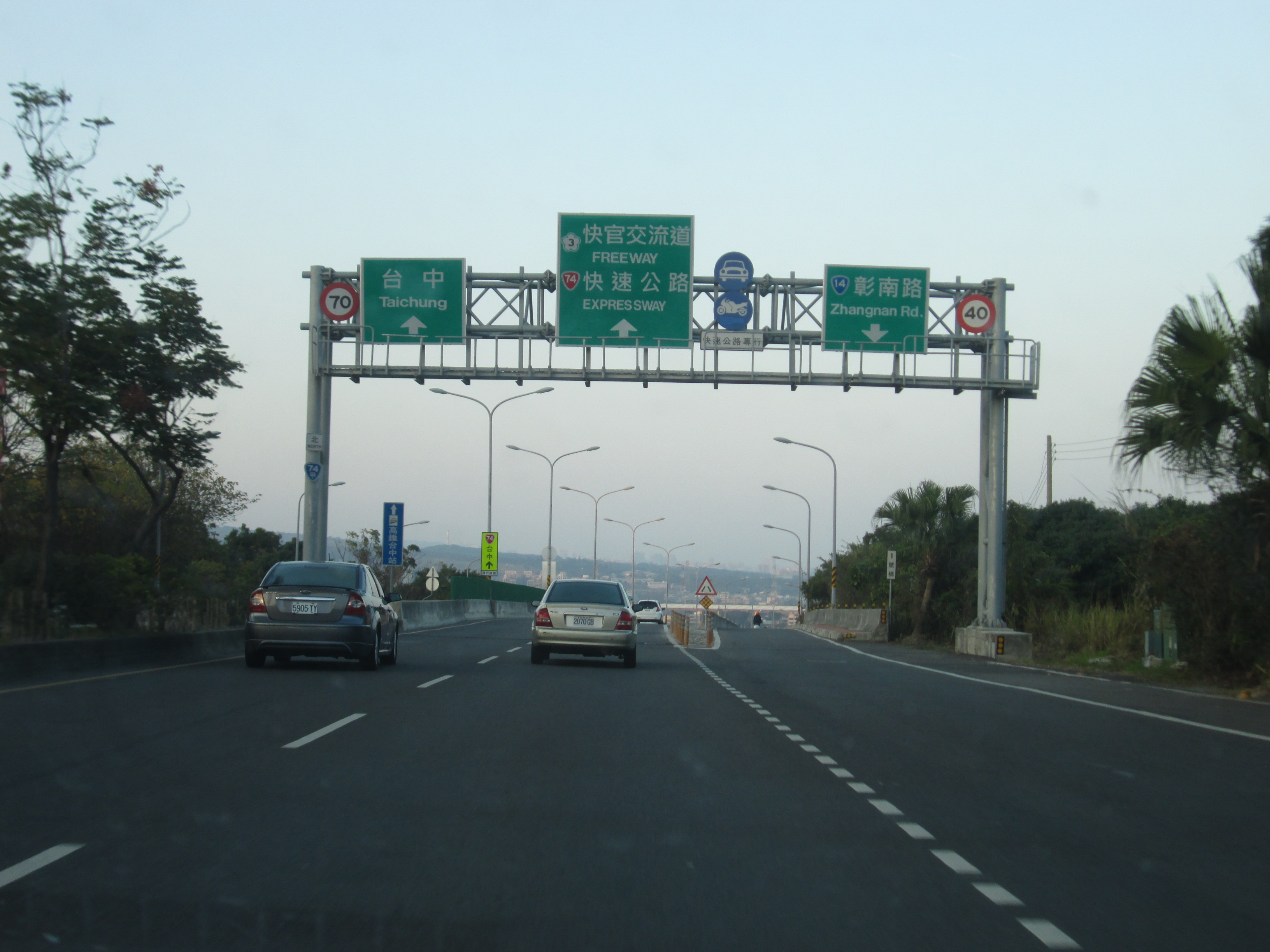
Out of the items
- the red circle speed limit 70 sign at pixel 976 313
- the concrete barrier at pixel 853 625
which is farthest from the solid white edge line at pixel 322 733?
the concrete barrier at pixel 853 625

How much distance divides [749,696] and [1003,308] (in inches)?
607

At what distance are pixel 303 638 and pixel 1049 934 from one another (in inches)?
546

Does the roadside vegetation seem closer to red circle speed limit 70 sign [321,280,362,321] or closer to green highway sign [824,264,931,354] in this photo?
green highway sign [824,264,931,354]

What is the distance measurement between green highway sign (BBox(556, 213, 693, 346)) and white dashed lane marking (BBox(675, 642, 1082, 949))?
616 inches

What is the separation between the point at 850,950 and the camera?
4.78 m

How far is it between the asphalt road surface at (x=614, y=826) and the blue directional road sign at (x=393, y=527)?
2604cm

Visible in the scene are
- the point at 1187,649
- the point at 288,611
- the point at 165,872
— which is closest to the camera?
the point at 165,872

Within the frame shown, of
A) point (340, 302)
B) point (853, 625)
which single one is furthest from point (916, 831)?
point (853, 625)

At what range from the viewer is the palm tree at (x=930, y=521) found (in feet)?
133

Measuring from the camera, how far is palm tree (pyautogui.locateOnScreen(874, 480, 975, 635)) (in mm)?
40656

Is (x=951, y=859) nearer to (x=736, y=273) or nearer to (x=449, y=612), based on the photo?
(x=736, y=273)

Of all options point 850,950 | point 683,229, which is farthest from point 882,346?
point 850,950

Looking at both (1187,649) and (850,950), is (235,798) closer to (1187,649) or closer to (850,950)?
(850,950)

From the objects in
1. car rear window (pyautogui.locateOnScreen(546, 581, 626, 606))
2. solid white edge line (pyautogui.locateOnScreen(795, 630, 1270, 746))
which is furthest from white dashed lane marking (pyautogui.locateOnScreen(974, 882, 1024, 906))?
car rear window (pyautogui.locateOnScreen(546, 581, 626, 606))
